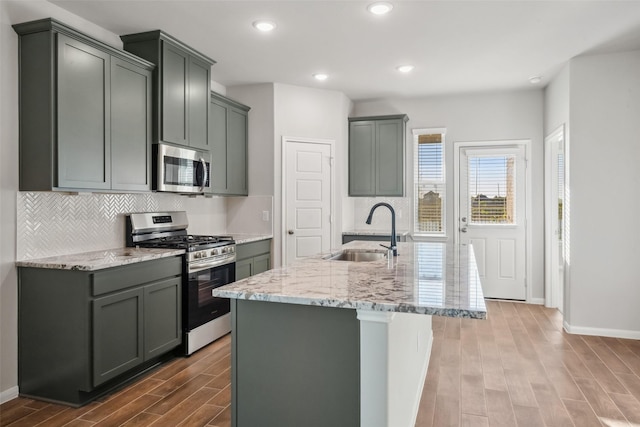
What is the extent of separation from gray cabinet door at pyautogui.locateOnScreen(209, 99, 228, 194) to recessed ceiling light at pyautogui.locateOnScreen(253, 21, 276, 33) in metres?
1.14

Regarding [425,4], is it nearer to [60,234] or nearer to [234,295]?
[234,295]

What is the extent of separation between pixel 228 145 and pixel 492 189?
3.45 m

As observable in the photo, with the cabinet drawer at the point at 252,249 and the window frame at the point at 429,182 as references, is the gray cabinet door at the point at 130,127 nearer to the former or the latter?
the cabinet drawer at the point at 252,249

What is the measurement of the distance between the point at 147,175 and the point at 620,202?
14.2ft

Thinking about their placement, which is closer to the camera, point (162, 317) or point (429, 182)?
point (162, 317)

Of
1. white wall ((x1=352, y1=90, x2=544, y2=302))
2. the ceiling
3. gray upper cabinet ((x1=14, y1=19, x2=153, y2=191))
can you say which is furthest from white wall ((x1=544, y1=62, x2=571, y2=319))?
gray upper cabinet ((x1=14, y1=19, x2=153, y2=191))

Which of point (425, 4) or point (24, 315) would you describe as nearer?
point (24, 315)

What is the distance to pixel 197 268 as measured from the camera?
3.50m

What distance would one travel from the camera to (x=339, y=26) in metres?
3.36

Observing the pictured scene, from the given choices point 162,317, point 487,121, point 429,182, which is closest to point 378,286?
point 162,317

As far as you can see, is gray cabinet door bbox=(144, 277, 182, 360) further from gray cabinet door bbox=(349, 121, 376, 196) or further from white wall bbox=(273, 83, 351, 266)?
gray cabinet door bbox=(349, 121, 376, 196)

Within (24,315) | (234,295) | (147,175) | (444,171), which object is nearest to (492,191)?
(444,171)

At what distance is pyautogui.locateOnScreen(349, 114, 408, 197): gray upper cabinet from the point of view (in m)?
5.49

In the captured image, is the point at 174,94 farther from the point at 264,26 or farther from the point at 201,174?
the point at 264,26
